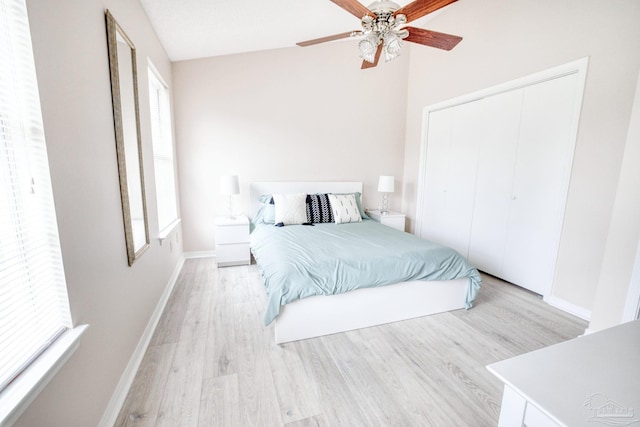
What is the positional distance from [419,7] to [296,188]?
269 cm

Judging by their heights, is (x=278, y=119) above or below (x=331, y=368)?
above

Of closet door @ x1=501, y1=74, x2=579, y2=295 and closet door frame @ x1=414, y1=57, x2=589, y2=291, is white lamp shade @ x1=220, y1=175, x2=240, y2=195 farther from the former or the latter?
closet door @ x1=501, y1=74, x2=579, y2=295

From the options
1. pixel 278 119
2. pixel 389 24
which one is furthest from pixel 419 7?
pixel 278 119

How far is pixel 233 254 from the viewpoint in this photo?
3.54 meters

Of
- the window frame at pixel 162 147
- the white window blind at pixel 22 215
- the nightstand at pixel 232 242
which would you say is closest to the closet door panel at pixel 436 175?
the nightstand at pixel 232 242

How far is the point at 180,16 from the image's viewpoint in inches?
96.9

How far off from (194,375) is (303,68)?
3727mm

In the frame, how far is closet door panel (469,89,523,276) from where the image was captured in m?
2.96

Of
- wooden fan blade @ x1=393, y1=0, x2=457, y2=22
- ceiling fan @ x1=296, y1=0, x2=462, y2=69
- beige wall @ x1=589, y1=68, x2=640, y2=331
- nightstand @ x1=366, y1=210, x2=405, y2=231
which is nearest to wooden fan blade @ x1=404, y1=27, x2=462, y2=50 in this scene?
ceiling fan @ x1=296, y1=0, x2=462, y2=69

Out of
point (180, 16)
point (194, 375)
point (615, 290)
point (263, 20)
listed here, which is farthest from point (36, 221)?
point (615, 290)

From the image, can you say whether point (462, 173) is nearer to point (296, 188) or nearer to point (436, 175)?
point (436, 175)

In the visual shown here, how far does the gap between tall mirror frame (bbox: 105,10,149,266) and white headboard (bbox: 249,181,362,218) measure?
1.79 m

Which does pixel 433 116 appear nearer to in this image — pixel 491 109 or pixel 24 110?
pixel 491 109

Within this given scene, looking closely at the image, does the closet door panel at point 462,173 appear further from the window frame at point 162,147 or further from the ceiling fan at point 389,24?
the window frame at point 162,147
